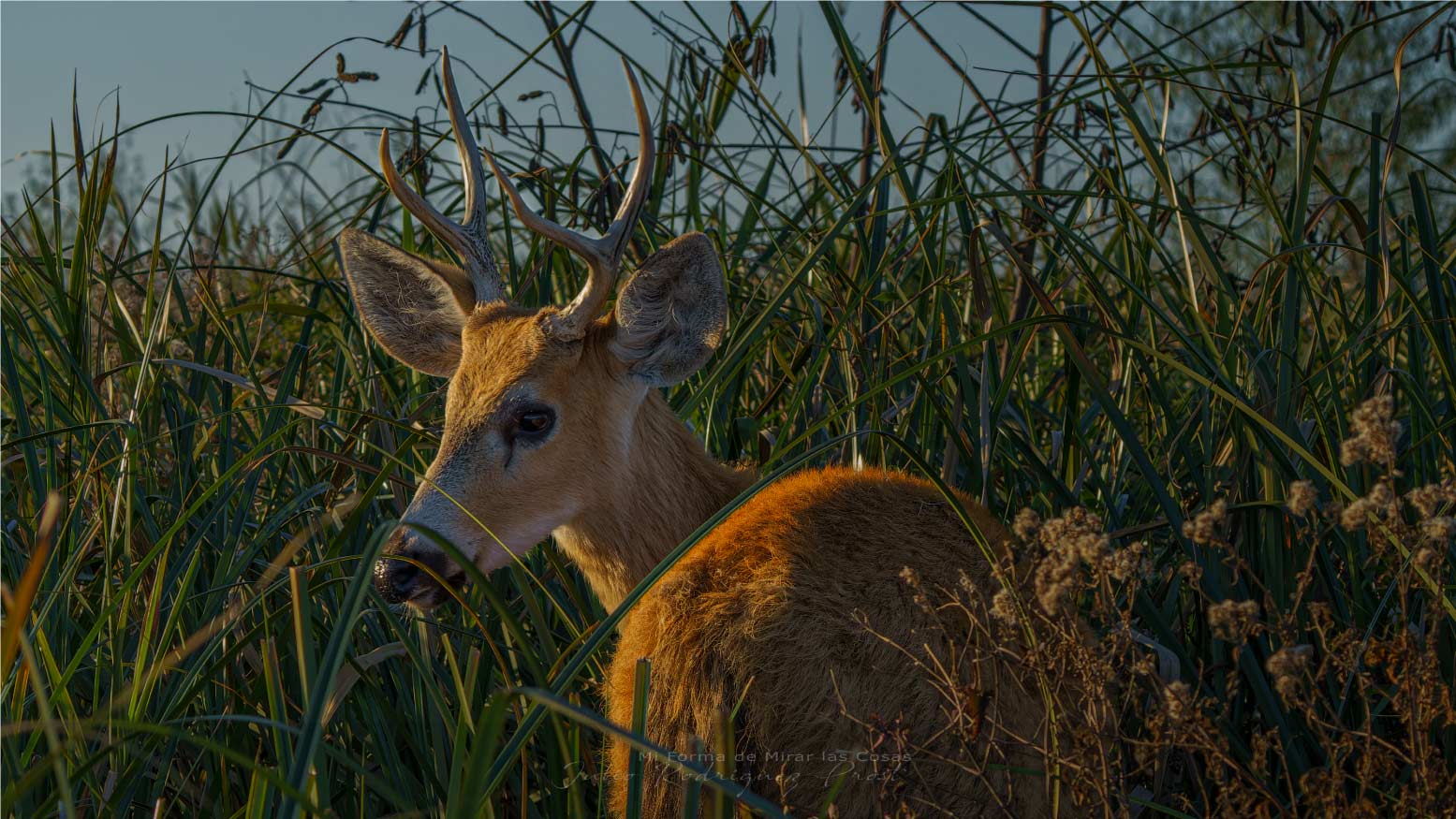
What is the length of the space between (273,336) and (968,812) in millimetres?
4415

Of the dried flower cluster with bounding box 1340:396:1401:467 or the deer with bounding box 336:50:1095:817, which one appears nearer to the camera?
the dried flower cluster with bounding box 1340:396:1401:467

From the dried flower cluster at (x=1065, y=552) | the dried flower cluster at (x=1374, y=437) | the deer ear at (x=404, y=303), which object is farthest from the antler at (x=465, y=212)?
the dried flower cluster at (x=1374, y=437)

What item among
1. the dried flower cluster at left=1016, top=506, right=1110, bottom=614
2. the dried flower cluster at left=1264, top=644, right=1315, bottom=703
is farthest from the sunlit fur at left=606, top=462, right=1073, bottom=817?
the dried flower cluster at left=1264, top=644, right=1315, bottom=703

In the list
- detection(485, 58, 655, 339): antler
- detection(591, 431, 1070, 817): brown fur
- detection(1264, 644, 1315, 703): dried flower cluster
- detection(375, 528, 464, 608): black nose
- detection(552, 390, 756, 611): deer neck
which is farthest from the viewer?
detection(552, 390, 756, 611): deer neck

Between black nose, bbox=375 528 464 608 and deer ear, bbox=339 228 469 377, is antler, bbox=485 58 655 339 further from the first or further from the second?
black nose, bbox=375 528 464 608

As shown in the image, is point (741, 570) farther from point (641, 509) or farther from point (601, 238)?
point (601, 238)

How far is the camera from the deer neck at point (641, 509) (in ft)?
10.7

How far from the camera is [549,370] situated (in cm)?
323

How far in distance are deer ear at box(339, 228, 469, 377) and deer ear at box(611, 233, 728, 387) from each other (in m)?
0.65

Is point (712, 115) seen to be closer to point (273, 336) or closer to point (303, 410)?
point (303, 410)

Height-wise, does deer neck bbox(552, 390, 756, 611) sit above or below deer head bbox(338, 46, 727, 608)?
below

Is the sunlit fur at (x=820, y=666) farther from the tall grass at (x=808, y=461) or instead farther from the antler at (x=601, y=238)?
the antler at (x=601, y=238)

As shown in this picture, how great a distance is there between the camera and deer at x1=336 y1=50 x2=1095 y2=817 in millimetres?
2162

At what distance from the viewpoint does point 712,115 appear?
14.5ft
